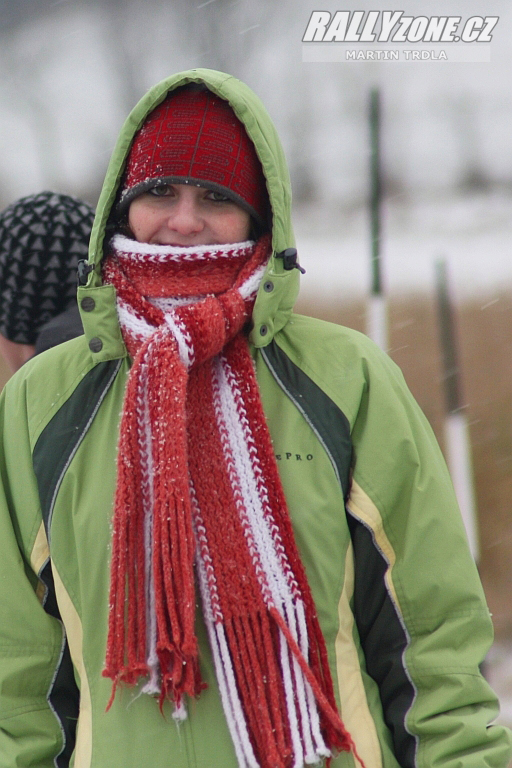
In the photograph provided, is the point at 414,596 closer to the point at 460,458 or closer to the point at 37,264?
the point at 37,264

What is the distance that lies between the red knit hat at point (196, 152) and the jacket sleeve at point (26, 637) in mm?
503

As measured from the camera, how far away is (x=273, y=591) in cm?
124

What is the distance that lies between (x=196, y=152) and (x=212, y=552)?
26.5 inches

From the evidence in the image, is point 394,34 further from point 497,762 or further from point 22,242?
point 497,762

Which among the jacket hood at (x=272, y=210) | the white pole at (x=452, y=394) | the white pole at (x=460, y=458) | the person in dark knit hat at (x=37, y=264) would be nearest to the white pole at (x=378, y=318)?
the white pole at (x=452, y=394)

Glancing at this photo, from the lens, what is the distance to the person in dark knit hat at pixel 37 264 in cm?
203

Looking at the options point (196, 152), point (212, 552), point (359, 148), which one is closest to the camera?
point (212, 552)

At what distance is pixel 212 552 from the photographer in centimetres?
126

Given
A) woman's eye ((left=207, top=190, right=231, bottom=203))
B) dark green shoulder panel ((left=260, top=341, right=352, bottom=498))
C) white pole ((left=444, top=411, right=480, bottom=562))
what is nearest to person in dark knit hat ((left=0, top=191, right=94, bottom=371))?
woman's eye ((left=207, top=190, right=231, bottom=203))

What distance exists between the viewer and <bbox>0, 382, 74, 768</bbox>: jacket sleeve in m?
1.33

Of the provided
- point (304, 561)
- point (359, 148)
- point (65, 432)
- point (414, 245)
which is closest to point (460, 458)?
point (414, 245)

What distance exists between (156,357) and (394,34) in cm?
206

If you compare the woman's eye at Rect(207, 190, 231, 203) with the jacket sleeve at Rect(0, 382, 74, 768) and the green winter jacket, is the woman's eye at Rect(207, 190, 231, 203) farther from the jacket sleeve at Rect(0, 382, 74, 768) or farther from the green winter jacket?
the jacket sleeve at Rect(0, 382, 74, 768)

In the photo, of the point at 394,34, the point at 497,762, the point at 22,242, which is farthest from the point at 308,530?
the point at 394,34
